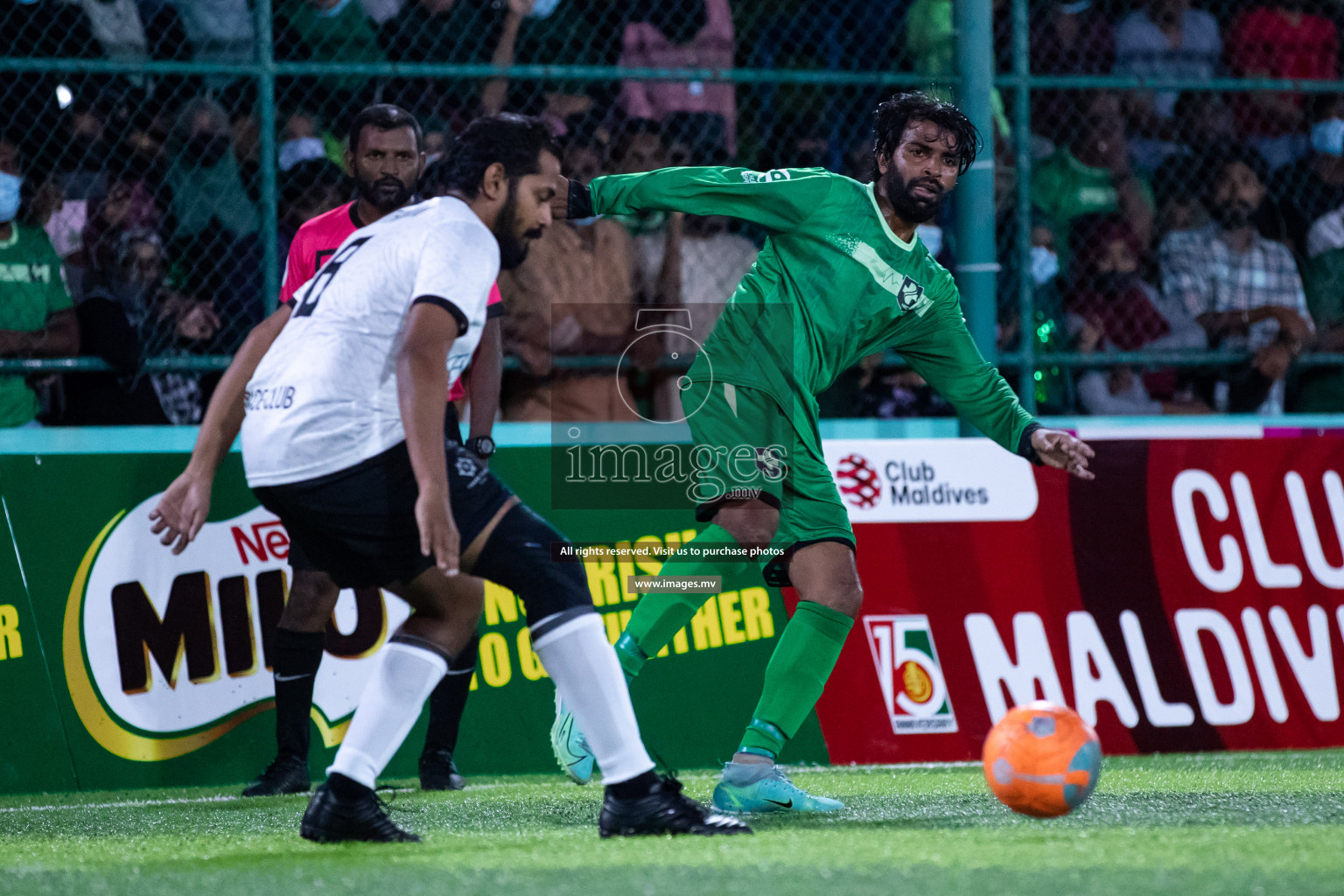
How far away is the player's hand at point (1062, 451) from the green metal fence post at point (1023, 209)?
94.5 inches

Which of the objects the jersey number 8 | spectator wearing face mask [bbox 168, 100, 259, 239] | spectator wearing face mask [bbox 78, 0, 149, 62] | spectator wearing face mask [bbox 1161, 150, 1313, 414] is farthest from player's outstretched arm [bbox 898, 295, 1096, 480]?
spectator wearing face mask [bbox 78, 0, 149, 62]

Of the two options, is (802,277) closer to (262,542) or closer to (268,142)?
(262,542)

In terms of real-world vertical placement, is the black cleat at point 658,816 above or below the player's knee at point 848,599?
below

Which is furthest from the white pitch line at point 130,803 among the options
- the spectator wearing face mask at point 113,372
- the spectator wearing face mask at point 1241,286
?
the spectator wearing face mask at point 1241,286

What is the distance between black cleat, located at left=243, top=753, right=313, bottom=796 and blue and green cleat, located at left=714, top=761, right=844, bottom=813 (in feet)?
5.41

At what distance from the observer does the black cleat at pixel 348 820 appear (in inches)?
145

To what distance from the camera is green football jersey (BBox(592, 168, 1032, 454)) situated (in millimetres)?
4625

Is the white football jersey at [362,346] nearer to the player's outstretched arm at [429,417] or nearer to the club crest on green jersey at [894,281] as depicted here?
the player's outstretched arm at [429,417]

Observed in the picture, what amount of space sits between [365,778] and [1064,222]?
216 inches

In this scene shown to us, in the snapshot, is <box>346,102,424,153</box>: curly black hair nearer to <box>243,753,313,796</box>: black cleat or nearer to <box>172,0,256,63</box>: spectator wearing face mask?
<box>172,0,256,63</box>: spectator wearing face mask

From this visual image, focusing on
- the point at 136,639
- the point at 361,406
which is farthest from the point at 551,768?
the point at 361,406

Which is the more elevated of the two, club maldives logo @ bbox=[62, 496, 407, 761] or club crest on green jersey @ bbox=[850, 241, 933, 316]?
club crest on green jersey @ bbox=[850, 241, 933, 316]

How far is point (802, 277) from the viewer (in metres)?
4.68

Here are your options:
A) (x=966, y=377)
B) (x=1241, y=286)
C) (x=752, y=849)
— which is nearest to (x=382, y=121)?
(x=966, y=377)
